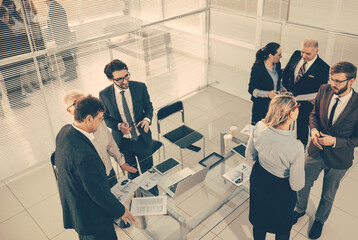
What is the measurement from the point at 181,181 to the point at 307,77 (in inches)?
87.8

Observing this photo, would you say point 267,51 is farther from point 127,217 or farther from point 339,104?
point 127,217

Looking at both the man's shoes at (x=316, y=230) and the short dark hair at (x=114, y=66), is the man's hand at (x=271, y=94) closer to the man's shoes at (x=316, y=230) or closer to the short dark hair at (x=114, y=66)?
the man's shoes at (x=316, y=230)

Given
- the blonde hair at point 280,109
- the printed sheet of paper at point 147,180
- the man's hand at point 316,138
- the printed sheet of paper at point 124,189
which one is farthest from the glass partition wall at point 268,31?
the printed sheet of paper at point 124,189

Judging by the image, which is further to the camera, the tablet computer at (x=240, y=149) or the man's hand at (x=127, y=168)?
the tablet computer at (x=240, y=149)

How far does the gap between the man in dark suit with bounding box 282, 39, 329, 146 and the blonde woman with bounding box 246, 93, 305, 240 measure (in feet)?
5.15

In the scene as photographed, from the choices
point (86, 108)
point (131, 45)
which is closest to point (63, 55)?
point (131, 45)

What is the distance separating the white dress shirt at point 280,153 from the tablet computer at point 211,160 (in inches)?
33.1

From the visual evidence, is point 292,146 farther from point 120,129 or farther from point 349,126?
point 120,129

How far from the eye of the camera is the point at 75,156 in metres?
2.60

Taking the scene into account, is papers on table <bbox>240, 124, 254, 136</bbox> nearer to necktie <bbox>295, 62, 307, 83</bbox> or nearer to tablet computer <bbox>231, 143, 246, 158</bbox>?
tablet computer <bbox>231, 143, 246, 158</bbox>

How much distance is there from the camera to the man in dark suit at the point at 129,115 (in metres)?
4.04

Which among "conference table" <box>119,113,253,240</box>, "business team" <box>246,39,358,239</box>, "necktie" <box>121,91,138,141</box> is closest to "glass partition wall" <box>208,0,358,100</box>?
"business team" <box>246,39,358,239</box>

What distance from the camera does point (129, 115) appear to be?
13.6ft

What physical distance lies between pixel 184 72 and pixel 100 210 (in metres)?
4.25
